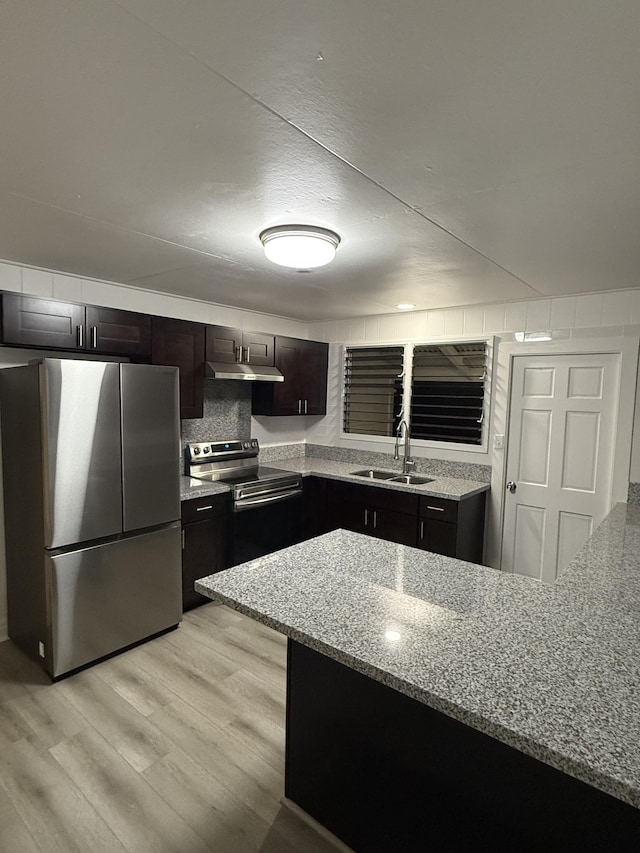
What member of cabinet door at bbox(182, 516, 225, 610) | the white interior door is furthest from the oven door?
the white interior door

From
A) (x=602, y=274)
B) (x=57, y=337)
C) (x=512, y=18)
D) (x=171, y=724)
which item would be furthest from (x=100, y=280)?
(x=602, y=274)

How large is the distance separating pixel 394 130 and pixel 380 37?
34 cm

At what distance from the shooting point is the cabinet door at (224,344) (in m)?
3.48

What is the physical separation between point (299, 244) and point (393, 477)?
2528 mm

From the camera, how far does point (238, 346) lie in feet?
12.1

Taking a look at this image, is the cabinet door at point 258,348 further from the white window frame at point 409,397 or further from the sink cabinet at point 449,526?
the sink cabinet at point 449,526

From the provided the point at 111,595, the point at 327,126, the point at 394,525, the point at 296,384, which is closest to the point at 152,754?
the point at 111,595

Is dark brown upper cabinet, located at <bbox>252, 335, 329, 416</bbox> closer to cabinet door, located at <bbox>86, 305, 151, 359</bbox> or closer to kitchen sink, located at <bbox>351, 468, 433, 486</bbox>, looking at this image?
kitchen sink, located at <bbox>351, 468, 433, 486</bbox>

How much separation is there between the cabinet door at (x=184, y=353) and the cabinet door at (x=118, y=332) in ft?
0.22

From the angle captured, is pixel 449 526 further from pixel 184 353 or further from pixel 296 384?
pixel 184 353

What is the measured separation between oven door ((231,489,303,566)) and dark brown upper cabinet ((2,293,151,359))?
1330 millimetres

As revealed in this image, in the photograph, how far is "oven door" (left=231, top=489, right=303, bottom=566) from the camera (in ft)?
11.3

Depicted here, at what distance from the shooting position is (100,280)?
3.10 meters

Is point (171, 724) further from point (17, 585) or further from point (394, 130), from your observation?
point (394, 130)
